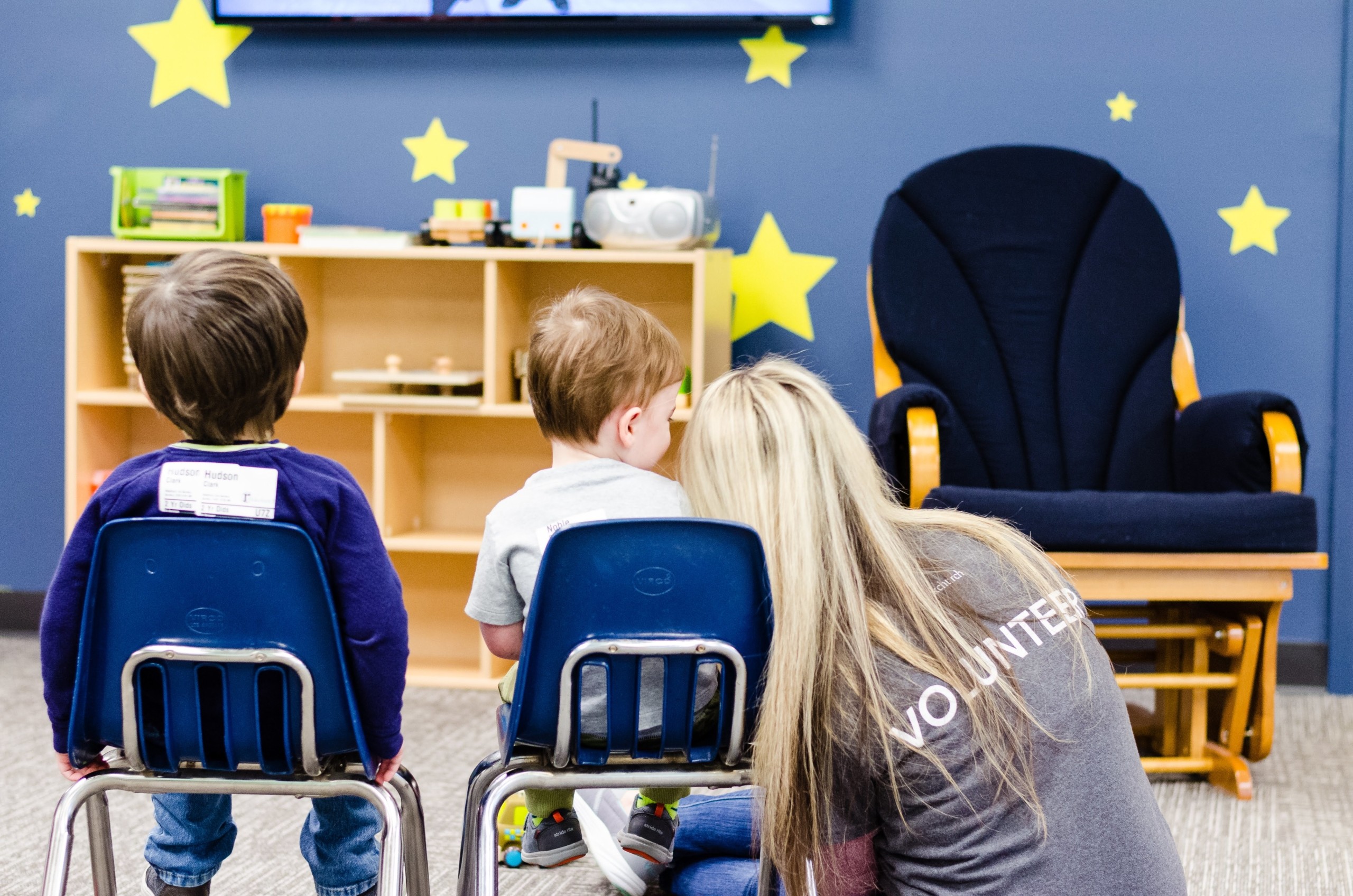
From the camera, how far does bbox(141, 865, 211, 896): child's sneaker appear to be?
4.10 ft

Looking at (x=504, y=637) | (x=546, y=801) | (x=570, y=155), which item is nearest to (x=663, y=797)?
(x=546, y=801)

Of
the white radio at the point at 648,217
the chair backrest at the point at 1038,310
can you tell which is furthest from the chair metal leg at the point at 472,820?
the white radio at the point at 648,217

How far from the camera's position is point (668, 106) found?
9.56 feet

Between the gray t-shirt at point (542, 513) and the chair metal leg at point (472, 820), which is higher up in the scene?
the gray t-shirt at point (542, 513)

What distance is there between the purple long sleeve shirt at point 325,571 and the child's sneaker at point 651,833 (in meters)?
0.47

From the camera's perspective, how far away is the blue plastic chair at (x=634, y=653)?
1.01m

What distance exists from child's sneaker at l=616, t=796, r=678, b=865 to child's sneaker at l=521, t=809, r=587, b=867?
85 millimetres

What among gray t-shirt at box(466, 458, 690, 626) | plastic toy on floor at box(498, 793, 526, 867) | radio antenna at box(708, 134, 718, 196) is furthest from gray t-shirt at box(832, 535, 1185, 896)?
radio antenna at box(708, 134, 718, 196)

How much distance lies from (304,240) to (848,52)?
4.45 ft

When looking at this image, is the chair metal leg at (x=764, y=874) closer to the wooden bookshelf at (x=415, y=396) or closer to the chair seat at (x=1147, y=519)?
the chair seat at (x=1147, y=519)

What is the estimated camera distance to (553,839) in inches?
59.7

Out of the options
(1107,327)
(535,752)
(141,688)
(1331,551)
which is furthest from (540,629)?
(1331,551)

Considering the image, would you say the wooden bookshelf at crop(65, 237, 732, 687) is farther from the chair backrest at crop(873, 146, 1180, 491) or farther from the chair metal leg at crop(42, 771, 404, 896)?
the chair metal leg at crop(42, 771, 404, 896)

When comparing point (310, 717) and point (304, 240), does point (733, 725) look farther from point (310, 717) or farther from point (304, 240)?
point (304, 240)
